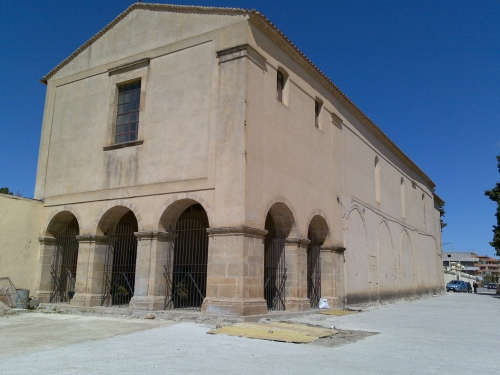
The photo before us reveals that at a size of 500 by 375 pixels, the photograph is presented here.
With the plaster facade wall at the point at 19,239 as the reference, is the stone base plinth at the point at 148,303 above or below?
below

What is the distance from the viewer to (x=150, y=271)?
1323 cm

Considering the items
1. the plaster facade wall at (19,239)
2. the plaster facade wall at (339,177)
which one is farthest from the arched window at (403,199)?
the plaster facade wall at (19,239)

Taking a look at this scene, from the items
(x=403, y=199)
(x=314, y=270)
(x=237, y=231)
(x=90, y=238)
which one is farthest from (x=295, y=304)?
(x=403, y=199)

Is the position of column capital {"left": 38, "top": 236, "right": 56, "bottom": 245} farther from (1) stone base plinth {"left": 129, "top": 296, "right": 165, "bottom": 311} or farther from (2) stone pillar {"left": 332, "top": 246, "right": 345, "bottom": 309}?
(2) stone pillar {"left": 332, "top": 246, "right": 345, "bottom": 309}

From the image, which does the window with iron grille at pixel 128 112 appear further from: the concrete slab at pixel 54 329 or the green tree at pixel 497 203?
the green tree at pixel 497 203

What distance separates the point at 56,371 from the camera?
644 cm

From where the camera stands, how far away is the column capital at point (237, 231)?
11.7m

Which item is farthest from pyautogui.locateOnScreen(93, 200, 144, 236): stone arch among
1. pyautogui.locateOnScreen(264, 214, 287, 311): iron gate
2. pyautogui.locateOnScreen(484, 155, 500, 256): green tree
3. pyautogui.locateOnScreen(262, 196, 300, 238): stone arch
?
pyautogui.locateOnScreen(484, 155, 500, 256): green tree

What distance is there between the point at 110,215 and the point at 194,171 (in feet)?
12.2

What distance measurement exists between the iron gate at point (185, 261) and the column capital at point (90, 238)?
239 cm

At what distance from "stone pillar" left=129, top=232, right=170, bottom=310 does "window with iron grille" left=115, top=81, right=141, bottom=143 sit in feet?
11.6

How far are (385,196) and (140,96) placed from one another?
48.0 feet

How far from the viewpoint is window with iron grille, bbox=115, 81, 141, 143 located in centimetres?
1516

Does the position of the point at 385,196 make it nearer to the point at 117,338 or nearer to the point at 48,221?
the point at 48,221
